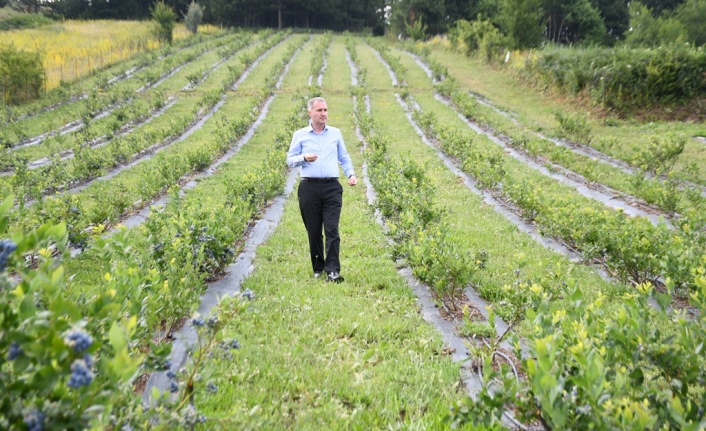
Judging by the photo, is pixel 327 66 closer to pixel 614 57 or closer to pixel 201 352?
pixel 614 57

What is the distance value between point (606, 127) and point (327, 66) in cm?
1921

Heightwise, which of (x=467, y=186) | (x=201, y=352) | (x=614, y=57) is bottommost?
(x=467, y=186)

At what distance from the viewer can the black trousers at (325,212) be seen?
5.10 meters

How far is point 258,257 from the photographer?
5934mm

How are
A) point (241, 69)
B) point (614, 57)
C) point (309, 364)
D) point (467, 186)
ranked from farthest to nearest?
point (241, 69)
point (614, 57)
point (467, 186)
point (309, 364)

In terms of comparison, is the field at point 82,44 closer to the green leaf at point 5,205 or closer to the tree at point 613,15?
the green leaf at point 5,205

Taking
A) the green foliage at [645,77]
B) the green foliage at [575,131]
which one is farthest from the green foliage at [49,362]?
the green foliage at [645,77]

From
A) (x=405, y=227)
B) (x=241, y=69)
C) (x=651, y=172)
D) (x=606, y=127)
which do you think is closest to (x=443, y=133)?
(x=651, y=172)

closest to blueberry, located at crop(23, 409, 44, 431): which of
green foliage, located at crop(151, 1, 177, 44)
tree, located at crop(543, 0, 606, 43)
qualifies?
green foliage, located at crop(151, 1, 177, 44)

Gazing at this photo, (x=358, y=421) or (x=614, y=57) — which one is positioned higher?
(x=614, y=57)

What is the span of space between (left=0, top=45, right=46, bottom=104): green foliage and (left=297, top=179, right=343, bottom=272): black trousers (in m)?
19.5

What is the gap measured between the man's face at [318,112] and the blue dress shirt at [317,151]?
0.11 m

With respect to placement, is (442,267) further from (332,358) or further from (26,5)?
(26,5)

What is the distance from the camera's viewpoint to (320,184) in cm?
510
